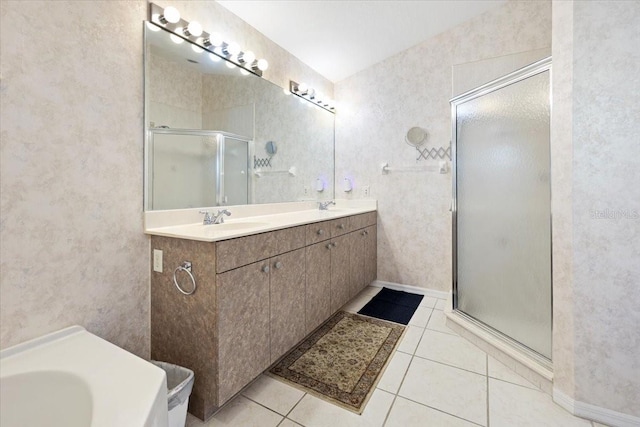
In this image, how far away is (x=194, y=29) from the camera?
1.68m

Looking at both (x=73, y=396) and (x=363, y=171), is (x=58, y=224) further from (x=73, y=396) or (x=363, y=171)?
(x=363, y=171)

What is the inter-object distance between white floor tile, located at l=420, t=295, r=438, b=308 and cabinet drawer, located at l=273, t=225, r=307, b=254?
58.3 inches

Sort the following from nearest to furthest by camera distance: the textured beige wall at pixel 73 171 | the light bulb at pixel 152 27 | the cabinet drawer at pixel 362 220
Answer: the textured beige wall at pixel 73 171
the light bulb at pixel 152 27
the cabinet drawer at pixel 362 220

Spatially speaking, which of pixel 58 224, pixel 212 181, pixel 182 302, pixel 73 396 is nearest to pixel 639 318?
pixel 182 302

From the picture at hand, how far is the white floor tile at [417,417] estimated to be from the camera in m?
1.28

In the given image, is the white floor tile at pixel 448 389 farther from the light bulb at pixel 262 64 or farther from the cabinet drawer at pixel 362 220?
the light bulb at pixel 262 64

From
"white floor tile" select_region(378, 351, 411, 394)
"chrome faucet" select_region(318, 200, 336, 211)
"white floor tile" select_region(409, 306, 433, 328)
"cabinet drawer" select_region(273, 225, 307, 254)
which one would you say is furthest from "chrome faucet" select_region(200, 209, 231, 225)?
"white floor tile" select_region(409, 306, 433, 328)

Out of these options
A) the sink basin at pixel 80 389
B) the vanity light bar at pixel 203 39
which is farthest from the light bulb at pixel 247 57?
the sink basin at pixel 80 389

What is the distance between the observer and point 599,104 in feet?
4.07

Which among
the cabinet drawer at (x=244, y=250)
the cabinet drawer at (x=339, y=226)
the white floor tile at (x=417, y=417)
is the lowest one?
the white floor tile at (x=417, y=417)

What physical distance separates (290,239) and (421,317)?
4.60ft

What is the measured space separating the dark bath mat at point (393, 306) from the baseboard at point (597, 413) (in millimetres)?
1040

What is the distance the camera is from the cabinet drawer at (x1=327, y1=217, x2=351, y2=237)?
7.07 feet

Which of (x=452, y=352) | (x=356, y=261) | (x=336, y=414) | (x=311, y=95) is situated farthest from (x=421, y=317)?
(x=311, y=95)
